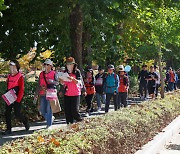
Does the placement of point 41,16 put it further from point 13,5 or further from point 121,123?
point 121,123

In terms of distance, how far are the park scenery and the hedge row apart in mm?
12

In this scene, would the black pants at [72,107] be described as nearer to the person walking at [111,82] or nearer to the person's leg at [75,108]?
the person's leg at [75,108]

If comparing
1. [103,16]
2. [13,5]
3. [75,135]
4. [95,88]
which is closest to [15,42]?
[13,5]

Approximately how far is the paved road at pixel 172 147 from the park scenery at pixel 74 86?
1.7 inches

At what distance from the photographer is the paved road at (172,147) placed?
26.3 ft

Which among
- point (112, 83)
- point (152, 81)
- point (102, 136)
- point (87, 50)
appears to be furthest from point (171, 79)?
point (102, 136)

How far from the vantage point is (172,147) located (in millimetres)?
8445

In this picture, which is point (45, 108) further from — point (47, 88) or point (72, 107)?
point (72, 107)

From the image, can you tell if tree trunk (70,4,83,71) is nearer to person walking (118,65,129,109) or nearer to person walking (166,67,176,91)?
person walking (118,65,129,109)

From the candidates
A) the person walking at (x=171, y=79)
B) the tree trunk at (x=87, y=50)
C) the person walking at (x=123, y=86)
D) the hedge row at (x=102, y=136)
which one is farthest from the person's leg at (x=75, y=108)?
the person walking at (x=171, y=79)

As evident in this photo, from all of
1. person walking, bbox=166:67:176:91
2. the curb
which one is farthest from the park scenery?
person walking, bbox=166:67:176:91

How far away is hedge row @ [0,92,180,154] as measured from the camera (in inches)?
191

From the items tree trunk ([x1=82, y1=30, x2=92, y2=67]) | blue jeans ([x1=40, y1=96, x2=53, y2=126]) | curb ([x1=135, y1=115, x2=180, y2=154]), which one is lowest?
curb ([x1=135, y1=115, x2=180, y2=154])

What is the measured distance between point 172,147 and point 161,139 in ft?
0.91
